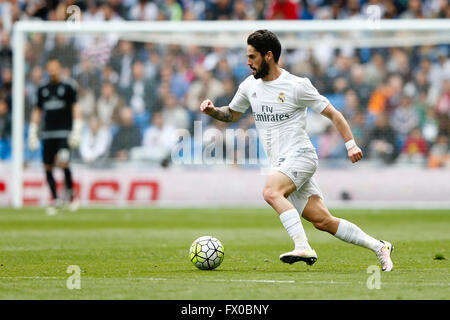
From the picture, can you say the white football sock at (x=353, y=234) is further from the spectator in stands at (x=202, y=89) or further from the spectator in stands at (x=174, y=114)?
the spectator in stands at (x=202, y=89)

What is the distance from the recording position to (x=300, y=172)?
8.84 metres

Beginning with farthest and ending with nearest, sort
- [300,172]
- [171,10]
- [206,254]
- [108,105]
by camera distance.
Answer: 1. [171,10]
2. [108,105]
3. [206,254]
4. [300,172]

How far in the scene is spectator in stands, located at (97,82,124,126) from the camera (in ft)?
73.2

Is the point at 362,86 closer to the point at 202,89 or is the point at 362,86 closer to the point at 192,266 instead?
the point at 202,89

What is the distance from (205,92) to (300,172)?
13.6 meters

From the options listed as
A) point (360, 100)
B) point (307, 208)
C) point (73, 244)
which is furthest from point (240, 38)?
point (307, 208)

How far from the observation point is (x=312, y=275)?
8391 mm

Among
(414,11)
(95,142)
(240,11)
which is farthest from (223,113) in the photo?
(414,11)

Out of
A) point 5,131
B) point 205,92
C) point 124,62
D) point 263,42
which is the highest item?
point 124,62

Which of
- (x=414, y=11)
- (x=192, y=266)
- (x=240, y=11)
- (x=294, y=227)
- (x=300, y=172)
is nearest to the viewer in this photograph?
(x=294, y=227)

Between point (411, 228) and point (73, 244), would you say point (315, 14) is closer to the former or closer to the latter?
point (411, 228)

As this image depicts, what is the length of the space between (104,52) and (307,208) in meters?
14.7

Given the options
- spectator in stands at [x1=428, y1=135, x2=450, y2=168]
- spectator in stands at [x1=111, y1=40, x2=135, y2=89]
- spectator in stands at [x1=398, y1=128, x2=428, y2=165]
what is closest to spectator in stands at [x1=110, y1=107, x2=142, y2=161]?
spectator in stands at [x1=111, y1=40, x2=135, y2=89]

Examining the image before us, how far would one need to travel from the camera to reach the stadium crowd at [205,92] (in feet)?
71.5
